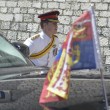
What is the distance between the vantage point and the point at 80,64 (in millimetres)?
3498

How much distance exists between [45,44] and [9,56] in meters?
1.51

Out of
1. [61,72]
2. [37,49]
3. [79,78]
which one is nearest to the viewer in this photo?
[61,72]

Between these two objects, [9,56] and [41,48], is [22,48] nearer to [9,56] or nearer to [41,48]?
[9,56]

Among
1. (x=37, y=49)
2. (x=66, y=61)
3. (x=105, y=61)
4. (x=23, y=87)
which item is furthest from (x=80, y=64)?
(x=105, y=61)

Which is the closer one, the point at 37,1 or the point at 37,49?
the point at 37,49

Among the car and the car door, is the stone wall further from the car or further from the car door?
the car

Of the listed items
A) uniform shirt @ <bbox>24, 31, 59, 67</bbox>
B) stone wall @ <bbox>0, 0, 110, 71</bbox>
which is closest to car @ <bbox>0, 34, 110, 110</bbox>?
uniform shirt @ <bbox>24, 31, 59, 67</bbox>

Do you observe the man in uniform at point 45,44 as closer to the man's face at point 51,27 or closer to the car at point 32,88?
the man's face at point 51,27

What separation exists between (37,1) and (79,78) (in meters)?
7.30

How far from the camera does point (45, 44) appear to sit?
631 cm

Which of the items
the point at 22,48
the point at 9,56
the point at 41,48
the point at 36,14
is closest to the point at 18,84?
the point at 9,56

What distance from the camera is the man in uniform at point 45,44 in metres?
6.23

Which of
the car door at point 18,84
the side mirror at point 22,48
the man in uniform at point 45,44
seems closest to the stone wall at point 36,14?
the man in uniform at point 45,44

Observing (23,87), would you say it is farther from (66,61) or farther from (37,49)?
(37,49)
